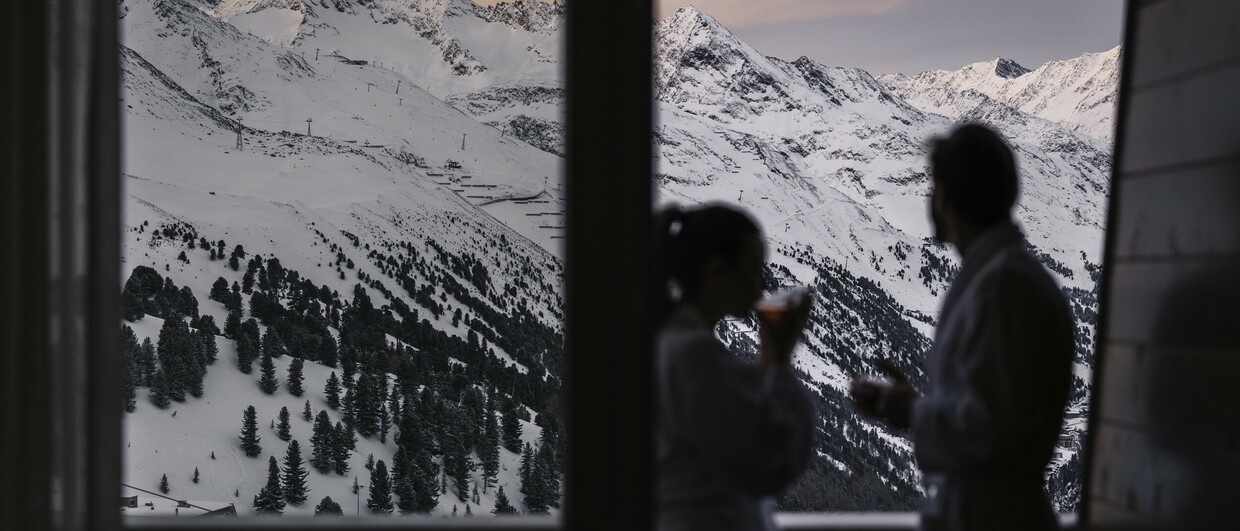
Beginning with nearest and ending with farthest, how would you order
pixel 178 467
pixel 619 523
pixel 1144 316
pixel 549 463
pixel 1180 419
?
pixel 619 523, pixel 1180 419, pixel 1144 316, pixel 549 463, pixel 178 467

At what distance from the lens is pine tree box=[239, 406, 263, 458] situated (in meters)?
2.69

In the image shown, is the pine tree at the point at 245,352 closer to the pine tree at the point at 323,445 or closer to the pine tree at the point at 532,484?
the pine tree at the point at 323,445

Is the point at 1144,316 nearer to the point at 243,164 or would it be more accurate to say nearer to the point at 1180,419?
the point at 1180,419

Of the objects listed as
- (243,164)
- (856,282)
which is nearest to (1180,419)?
(856,282)

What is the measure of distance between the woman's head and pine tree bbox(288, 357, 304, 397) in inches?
79.6

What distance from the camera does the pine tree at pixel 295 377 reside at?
9.23 ft

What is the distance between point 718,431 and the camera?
115cm

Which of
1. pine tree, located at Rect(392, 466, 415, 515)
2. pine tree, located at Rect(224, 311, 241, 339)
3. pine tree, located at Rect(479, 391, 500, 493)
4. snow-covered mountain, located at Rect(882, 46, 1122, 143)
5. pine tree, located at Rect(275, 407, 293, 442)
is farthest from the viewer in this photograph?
pine tree, located at Rect(224, 311, 241, 339)

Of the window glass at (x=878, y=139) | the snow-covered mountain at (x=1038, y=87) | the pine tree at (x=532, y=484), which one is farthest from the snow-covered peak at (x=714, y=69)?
the pine tree at (x=532, y=484)

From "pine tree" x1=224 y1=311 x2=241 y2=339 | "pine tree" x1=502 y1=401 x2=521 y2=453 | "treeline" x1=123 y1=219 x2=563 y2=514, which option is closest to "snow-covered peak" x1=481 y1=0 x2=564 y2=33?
"treeline" x1=123 y1=219 x2=563 y2=514

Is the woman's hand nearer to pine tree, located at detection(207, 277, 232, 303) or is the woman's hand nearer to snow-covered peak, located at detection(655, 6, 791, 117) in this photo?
snow-covered peak, located at detection(655, 6, 791, 117)

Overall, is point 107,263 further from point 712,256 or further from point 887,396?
point 887,396

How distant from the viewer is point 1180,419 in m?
1.38

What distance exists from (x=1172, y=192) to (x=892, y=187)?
5.18 feet
